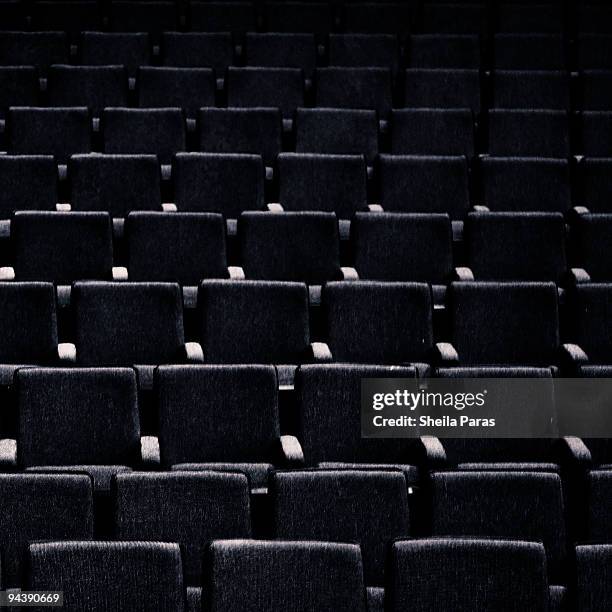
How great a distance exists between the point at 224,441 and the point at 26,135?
0.39m

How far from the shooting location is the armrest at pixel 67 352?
0.71 meters

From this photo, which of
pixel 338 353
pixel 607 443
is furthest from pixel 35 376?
pixel 607 443

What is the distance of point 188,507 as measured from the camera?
554 mm

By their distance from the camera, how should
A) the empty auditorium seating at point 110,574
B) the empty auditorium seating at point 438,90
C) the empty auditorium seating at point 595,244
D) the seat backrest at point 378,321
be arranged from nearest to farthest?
1. the empty auditorium seating at point 110,574
2. the seat backrest at point 378,321
3. the empty auditorium seating at point 595,244
4. the empty auditorium seating at point 438,90

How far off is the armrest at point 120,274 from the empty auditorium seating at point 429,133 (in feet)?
0.91

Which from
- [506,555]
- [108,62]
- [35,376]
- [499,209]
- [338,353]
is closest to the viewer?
[506,555]

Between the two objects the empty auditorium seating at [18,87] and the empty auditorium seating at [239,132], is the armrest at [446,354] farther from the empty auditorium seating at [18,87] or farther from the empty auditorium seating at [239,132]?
the empty auditorium seating at [18,87]

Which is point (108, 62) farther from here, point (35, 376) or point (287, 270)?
point (35, 376)

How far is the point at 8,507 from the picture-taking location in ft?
1.78

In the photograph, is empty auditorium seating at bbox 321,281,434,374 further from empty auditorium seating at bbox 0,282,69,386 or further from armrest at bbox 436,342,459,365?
empty auditorium seating at bbox 0,282,69,386

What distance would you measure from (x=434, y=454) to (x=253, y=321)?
5.9 inches

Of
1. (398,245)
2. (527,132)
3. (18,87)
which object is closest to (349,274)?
(398,245)

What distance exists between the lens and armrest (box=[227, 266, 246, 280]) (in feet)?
2.59

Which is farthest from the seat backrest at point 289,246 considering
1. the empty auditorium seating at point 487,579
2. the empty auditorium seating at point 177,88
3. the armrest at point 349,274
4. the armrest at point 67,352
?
the empty auditorium seating at point 487,579
